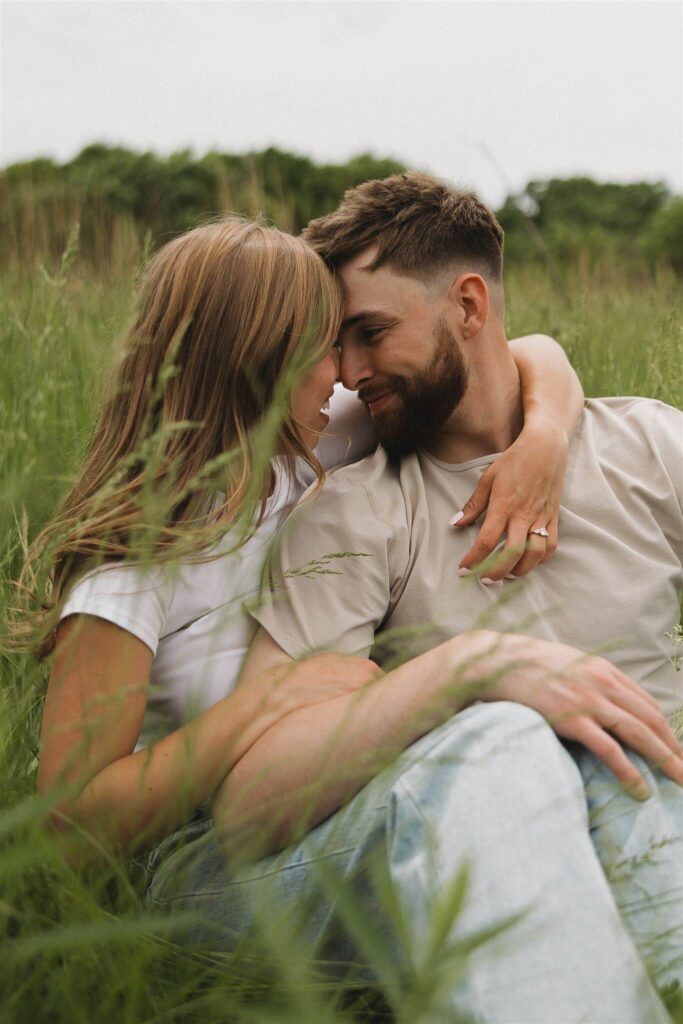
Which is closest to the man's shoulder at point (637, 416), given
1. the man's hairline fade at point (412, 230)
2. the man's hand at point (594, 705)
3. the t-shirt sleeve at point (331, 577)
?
the man's hairline fade at point (412, 230)

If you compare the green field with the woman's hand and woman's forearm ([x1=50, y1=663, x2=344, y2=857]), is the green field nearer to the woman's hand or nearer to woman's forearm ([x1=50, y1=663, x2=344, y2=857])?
woman's forearm ([x1=50, y1=663, x2=344, y2=857])

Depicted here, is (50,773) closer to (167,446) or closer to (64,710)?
(64,710)

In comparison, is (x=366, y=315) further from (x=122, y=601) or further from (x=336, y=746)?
(x=336, y=746)

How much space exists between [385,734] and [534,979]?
417mm

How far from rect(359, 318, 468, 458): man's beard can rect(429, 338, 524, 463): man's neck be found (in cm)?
3

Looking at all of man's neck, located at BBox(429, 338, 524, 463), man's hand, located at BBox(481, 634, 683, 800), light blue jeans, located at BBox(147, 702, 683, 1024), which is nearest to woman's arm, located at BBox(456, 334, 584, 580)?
man's neck, located at BBox(429, 338, 524, 463)

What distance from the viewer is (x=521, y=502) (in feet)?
7.06

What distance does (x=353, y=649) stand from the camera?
196 cm

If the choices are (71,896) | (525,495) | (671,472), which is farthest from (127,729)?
(671,472)

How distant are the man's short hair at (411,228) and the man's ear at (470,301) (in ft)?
0.21

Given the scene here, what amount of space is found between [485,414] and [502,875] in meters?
1.39

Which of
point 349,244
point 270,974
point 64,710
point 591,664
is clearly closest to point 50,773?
point 64,710

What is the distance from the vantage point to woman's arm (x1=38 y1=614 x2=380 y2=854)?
1.36 metres

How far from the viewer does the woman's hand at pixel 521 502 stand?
2.11 metres
